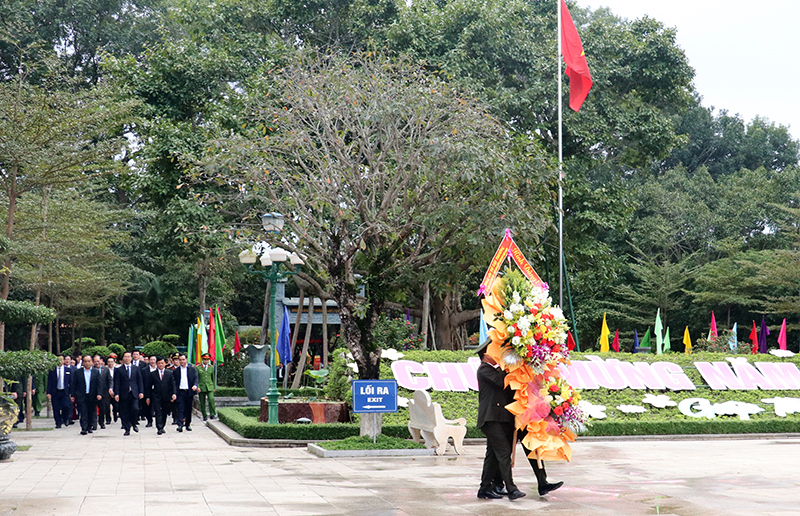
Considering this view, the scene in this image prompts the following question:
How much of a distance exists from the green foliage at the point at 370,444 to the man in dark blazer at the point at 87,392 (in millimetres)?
6574

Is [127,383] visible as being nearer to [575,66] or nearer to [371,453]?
[371,453]

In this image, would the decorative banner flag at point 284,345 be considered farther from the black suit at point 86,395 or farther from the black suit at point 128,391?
the black suit at point 86,395

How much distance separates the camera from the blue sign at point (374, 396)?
12773 millimetres

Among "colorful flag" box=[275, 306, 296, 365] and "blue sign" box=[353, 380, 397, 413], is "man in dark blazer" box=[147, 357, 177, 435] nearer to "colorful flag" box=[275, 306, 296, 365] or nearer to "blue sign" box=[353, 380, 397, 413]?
"blue sign" box=[353, 380, 397, 413]

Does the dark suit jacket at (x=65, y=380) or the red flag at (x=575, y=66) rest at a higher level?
the red flag at (x=575, y=66)

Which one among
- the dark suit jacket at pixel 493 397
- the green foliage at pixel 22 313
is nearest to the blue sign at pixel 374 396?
the dark suit jacket at pixel 493 397

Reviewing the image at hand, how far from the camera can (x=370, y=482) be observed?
31.1 feet

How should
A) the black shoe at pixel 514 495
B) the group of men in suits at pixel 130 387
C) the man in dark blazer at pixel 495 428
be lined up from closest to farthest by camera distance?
the black shoe at pixel 514 495, the man in dark blazer at pixel 495 428, the group of men in suits at pixel 130 387

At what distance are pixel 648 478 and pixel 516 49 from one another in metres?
17.0

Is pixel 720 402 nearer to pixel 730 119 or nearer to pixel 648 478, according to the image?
pixel 648 478

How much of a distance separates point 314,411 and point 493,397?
25.3 feet

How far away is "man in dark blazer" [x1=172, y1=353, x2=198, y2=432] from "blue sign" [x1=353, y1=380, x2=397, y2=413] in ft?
21.1

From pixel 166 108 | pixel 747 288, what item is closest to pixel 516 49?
pixel 166 108

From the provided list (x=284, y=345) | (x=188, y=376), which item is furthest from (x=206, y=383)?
(x=284, y=345)
